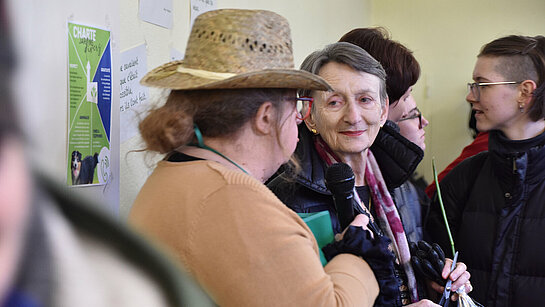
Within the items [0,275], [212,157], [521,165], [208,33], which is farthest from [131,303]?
[521,165]

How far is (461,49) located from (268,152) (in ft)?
13.4

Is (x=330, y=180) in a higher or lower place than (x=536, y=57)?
lower

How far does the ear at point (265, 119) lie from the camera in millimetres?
1117

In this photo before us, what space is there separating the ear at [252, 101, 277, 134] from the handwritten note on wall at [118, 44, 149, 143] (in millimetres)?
543

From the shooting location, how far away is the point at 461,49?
15.8 ft

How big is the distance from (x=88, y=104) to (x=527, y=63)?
5.29 ft

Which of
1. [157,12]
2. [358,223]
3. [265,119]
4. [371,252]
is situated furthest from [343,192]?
[157,12]

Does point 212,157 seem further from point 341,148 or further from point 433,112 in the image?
point 433,112

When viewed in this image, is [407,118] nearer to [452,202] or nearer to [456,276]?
[452,202]

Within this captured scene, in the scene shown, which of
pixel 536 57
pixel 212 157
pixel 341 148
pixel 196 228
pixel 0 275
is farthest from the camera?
pixel 536 57

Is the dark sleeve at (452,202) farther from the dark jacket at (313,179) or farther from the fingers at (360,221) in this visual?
the fingers at (360,221)

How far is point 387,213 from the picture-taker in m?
1.80

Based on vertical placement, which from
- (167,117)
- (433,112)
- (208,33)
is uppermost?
(208,33)

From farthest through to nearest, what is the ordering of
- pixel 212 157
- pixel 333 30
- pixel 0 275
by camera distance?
pixel 333 30 < pixel 212 157 < pixel 0 275
